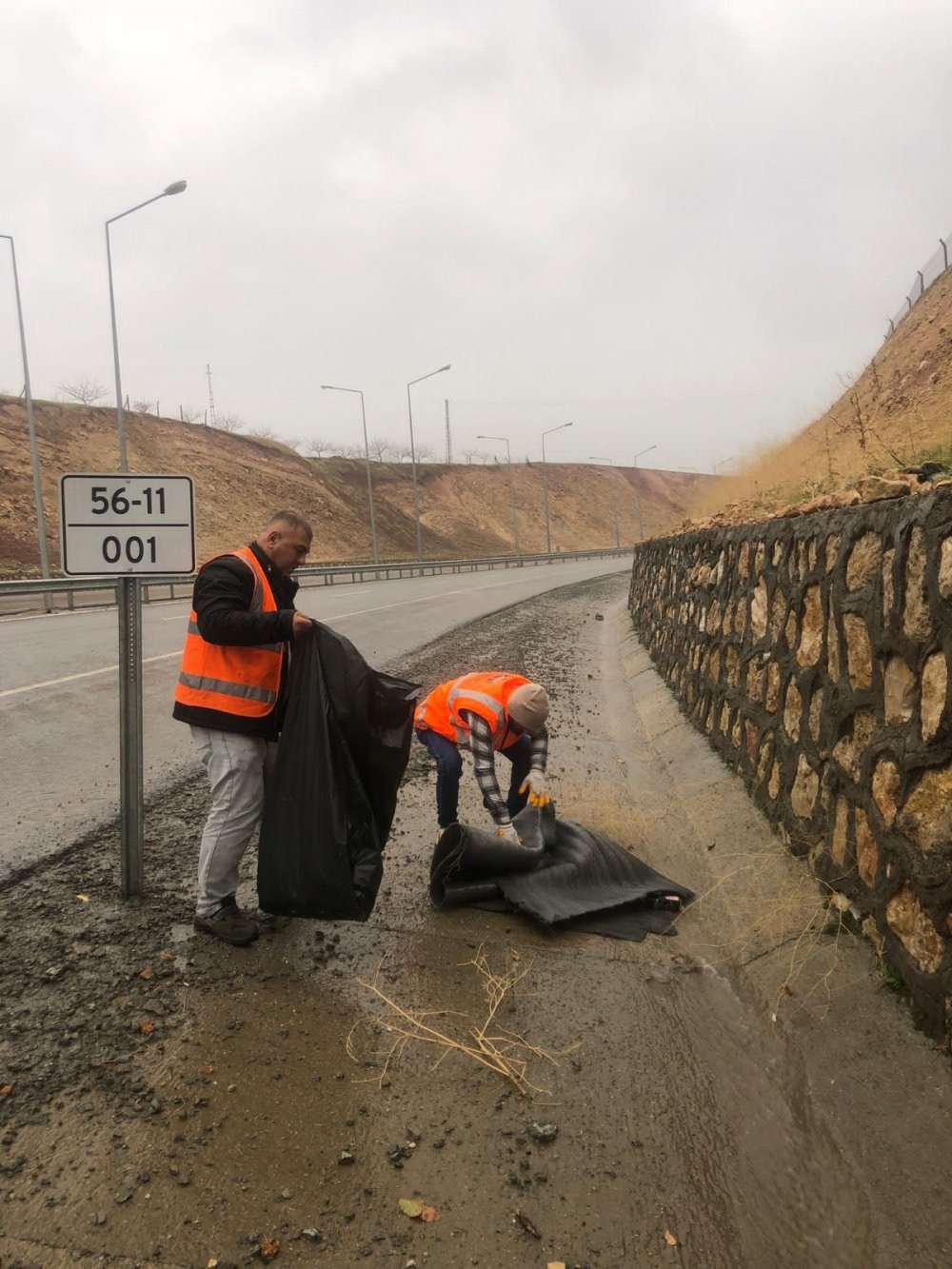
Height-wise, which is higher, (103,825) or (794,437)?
(794,437)

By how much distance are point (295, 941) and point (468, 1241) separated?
175 centimetres

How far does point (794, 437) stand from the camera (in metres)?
16.1

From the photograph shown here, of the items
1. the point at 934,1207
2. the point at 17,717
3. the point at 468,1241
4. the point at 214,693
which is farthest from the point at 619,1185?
the point at 17,717

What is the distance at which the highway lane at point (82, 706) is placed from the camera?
214 inches

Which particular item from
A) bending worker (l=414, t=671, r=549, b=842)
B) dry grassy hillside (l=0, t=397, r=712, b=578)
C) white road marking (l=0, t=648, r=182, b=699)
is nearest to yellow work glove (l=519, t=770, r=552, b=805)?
bending worker (l=414, t=671, r=549, b=842)

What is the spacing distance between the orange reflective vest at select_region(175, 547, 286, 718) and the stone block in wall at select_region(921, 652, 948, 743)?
2549 millimetres

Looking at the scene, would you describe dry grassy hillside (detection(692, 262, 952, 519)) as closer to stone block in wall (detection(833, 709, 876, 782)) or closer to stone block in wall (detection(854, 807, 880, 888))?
stone block in wall (detection(833, 709, 876, 782))

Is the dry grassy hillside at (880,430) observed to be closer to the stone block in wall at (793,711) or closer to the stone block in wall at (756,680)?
the stone block in wall at (756,680)

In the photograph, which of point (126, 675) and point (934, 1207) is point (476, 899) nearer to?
point (126, 675)

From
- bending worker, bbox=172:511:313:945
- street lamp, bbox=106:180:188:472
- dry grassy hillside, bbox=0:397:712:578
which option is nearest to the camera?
bending worker, bbox=172:511:313:945

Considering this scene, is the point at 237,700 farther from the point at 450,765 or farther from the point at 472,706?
the point at 450,765

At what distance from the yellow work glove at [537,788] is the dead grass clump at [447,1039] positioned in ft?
3.81

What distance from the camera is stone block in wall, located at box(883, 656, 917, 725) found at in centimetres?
332

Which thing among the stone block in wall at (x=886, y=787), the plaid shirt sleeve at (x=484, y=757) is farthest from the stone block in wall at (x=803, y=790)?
the plaid shirt sleeve at (x=484, y=757)
